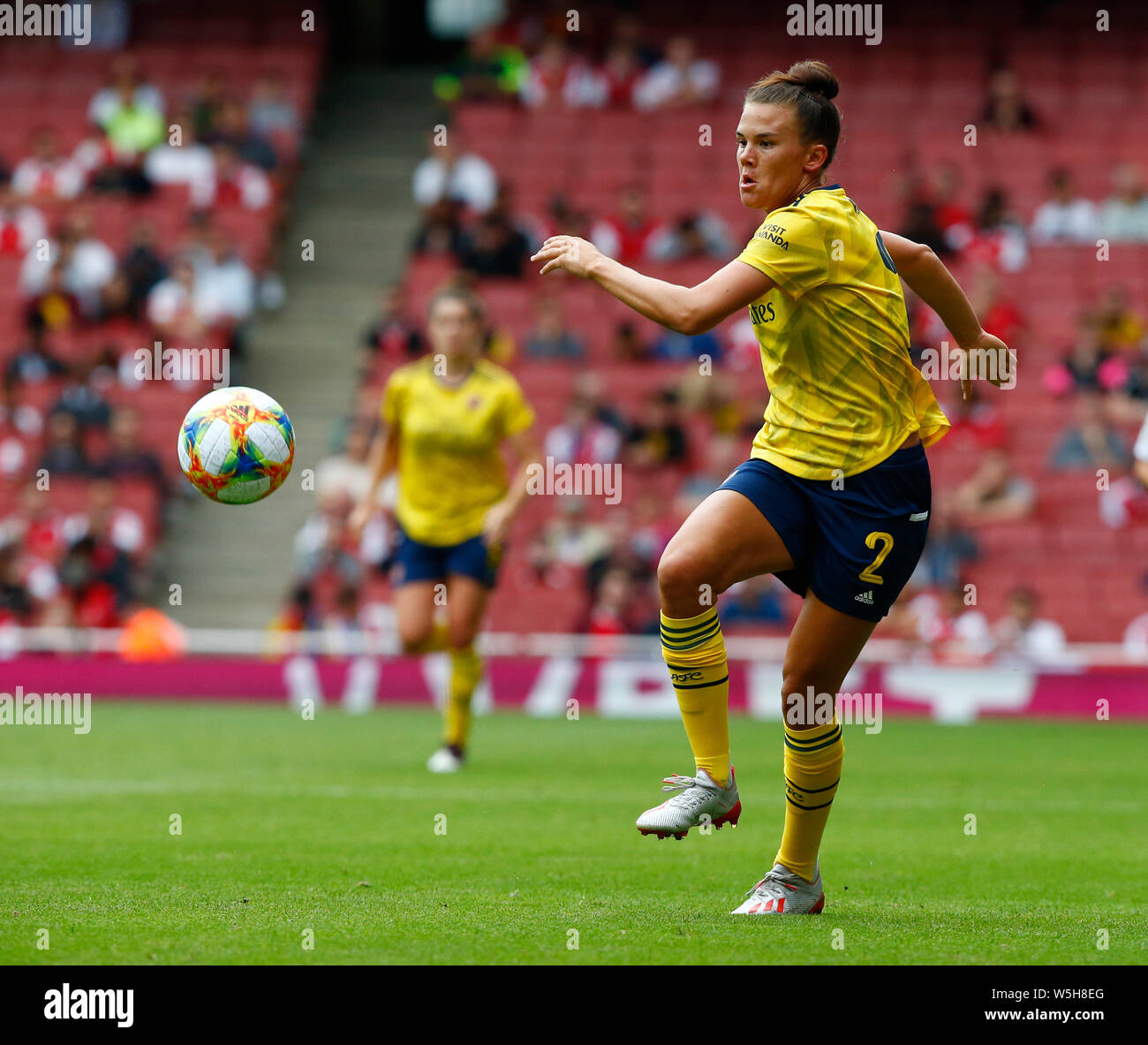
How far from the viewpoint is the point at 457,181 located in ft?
68.8

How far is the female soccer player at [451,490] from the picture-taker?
1091cm

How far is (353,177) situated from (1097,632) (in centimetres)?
1263

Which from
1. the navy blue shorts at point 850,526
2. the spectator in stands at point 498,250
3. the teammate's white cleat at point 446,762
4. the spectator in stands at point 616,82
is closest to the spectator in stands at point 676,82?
the spectator in stands at point 616,82

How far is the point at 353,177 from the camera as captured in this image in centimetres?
2436

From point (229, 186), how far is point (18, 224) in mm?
2516

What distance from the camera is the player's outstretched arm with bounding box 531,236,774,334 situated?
5273 millimetres

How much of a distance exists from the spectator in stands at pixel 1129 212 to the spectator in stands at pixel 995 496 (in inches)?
165

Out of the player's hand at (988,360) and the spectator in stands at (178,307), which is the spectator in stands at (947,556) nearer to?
the spectator in stands at (178,307)

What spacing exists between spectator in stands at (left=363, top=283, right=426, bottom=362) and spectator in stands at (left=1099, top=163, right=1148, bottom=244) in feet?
25.3

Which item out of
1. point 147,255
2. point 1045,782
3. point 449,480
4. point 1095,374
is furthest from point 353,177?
point 1045,782

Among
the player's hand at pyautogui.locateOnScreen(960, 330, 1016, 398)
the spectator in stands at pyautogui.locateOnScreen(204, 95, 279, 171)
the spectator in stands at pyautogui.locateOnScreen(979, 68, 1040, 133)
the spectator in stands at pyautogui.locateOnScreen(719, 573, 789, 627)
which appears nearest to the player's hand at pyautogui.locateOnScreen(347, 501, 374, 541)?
the player's hand at pyautogui.locateOnScreen(960, 330, 1016, 398)

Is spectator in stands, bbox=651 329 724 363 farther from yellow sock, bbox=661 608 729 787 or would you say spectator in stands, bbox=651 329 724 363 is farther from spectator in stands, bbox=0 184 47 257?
yellow sock, bbox=661 608 729 787

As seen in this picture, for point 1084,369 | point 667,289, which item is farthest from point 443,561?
point 1084,369
